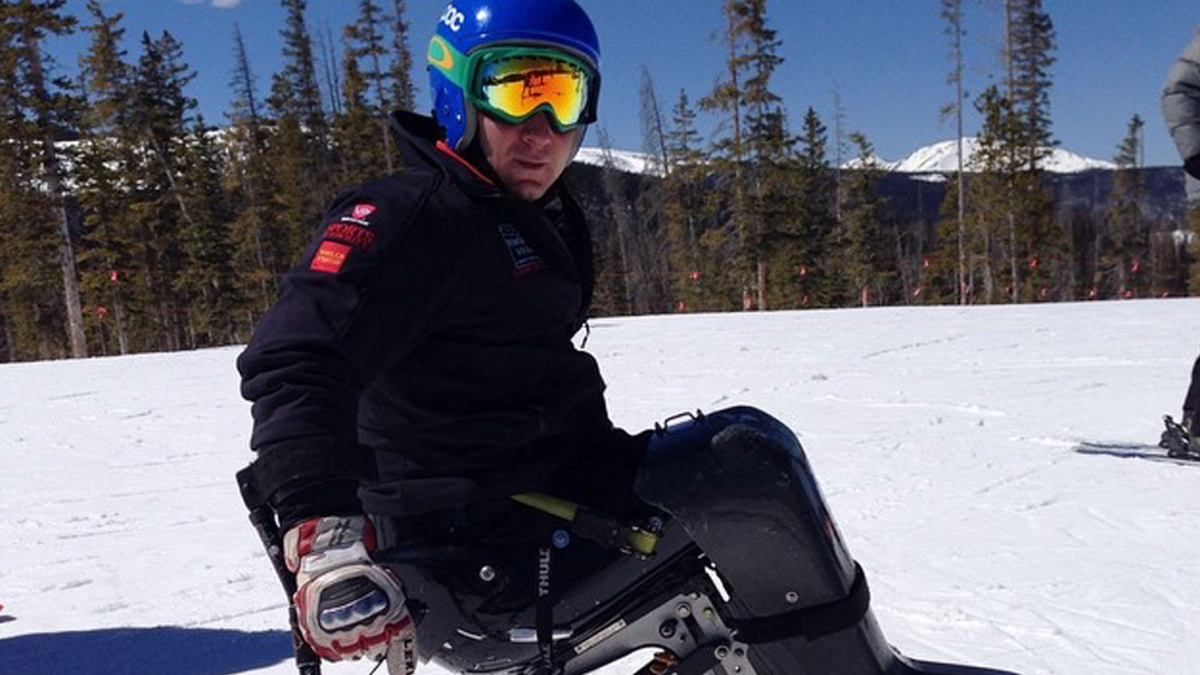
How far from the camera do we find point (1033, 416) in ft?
23.5

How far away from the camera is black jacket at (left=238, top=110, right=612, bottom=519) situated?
155cm

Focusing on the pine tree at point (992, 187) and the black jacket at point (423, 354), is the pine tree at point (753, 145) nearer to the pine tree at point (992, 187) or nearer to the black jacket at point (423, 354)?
the pine tree at point (992, 187)

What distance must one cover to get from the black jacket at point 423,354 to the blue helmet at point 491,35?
0.32 feet

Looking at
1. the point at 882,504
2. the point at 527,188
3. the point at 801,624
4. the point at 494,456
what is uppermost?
the point at 527,188

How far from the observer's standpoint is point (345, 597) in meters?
1.40

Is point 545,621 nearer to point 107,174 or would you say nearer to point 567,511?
point 567,511

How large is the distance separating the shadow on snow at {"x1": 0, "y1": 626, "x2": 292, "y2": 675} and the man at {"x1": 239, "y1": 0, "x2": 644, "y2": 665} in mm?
1915

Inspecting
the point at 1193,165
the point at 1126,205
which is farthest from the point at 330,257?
the point at 1126,205

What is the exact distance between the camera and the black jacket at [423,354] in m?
1.55

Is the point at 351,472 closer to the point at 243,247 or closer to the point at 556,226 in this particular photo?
the point at 556,226

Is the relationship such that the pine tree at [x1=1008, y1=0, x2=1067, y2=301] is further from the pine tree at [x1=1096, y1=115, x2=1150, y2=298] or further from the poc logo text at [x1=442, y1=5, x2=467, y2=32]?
the poc logo text at [x1=442, y1=5, x2=467, y2=32]

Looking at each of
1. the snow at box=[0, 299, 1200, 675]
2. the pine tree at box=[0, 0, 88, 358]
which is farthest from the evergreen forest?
the snow at box=[0, 299, 1200, 675]

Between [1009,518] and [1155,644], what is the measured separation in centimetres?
158

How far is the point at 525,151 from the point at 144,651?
108 inches
